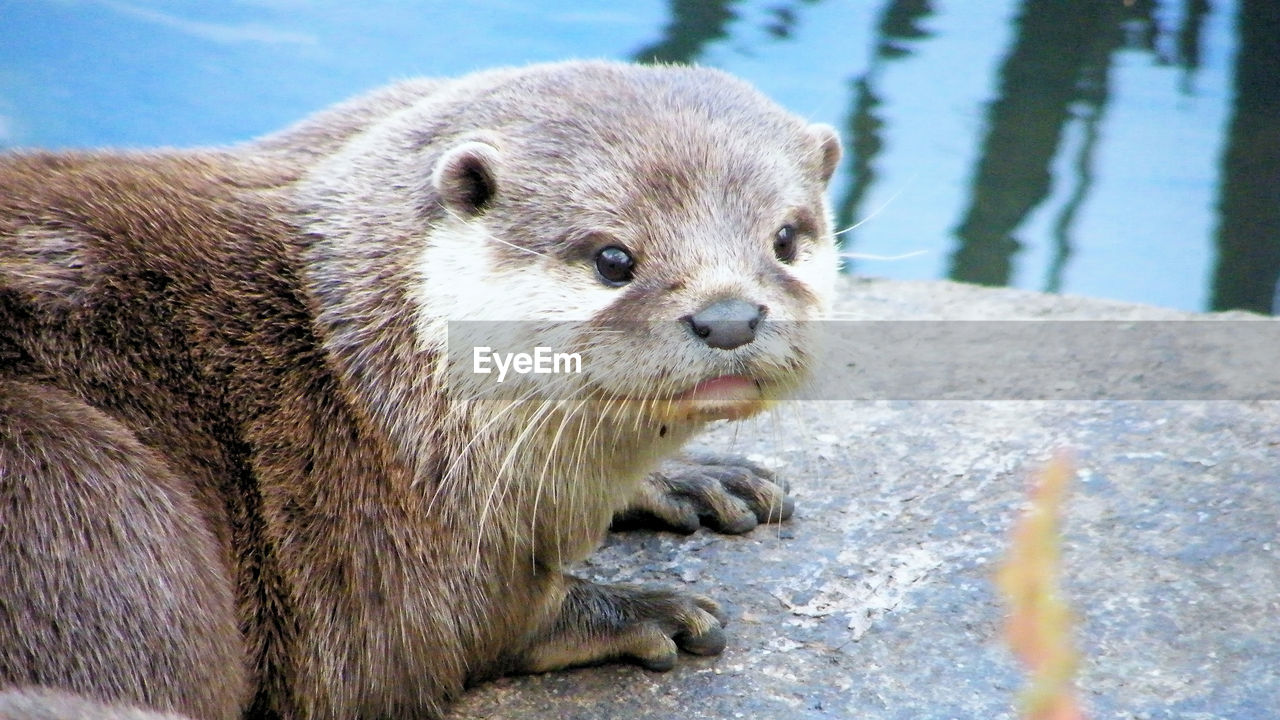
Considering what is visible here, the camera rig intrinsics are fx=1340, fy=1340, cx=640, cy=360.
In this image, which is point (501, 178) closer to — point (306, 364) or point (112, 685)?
point (306, 364)

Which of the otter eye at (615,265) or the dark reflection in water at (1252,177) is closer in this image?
the otter eye at (615,265)

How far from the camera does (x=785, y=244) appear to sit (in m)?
2.58

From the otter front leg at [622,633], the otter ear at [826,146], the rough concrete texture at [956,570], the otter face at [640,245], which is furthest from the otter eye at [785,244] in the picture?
the otter front leg at [622,633]

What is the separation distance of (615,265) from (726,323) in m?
0.28

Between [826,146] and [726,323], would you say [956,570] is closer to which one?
[826,146]

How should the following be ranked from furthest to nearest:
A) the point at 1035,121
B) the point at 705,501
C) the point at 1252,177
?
1. the point at 1035,121
2. the point at 1252,177
3. the point at 705,501

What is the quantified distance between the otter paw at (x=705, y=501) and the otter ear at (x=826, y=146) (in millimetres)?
870

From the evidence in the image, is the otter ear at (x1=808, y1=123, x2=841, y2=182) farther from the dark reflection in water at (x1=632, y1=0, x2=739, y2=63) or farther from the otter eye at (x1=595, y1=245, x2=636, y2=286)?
the dark reflection in water at (x1=632, y1=0, x2=739, y2=63)

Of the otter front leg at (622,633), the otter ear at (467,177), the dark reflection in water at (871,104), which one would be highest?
the otter ear at (467,177)

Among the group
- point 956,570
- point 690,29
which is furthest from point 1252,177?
point 956,570

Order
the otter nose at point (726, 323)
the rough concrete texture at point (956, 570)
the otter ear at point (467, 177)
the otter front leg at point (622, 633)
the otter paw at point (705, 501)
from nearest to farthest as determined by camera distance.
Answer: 1. the otter nose at point (726, 323)
2. the otter ear at point (467, 177)
3. the rough concrete texture at point (956, 570)
4. the otter front leg at point (622, 633)
5. the otter paw at point (705, 501)

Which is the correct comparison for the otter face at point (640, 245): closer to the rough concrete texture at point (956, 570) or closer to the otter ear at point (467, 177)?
the otter ear at point (467, 177)

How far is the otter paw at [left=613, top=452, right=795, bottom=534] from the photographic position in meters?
3.33
